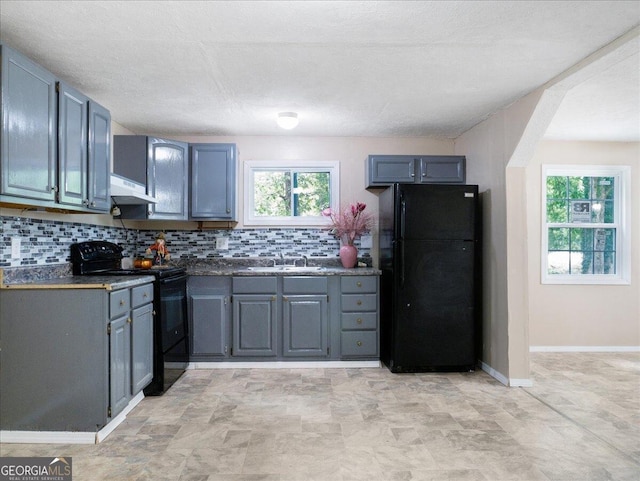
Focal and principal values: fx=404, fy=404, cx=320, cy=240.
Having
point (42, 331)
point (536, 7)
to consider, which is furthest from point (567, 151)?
point (42, 331)

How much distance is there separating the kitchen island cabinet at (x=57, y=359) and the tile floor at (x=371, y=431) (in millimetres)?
147

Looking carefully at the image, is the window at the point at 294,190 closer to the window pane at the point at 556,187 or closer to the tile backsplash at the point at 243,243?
the tile backsplash at the point at 243,243

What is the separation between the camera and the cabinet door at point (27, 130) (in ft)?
6.27

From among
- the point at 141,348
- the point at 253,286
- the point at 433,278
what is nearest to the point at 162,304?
the point at 141,348

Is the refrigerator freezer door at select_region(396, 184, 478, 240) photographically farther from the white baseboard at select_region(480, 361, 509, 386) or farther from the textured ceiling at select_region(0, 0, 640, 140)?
the white baseboard at select_region(480, 361, 509, 386)

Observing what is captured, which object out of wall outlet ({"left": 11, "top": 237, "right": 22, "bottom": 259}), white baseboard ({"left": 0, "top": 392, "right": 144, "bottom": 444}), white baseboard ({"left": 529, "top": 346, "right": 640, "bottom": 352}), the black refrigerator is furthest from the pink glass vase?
wall outlet ({"left": 11, "top": 237, "right": 22, "bottom": 259})

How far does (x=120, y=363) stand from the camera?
2451 millimetres

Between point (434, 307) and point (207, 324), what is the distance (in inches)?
79.1

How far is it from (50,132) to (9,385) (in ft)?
4.67

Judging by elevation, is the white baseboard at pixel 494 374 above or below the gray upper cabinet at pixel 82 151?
below

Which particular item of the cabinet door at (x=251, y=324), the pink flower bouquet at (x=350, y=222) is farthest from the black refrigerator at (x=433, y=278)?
the cabinet door at (x=251, y=324)

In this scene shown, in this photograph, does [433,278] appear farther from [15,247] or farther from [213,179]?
[15,247]

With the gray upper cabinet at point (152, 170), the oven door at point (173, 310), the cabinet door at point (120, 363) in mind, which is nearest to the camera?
the cabinet door at point (120, 363)

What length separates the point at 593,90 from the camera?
2979mm
